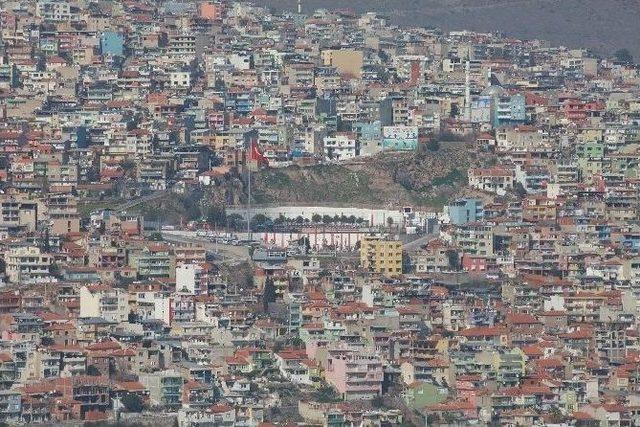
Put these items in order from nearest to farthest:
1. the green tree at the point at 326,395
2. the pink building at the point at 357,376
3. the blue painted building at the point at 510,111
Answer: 1. the green tree at the point at 326,395
2. the pink building at the point at 357,376
3. the blue painted building at the point at 510,111

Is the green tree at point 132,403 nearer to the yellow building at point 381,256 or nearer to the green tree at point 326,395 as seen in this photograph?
the green tree at point 326,395

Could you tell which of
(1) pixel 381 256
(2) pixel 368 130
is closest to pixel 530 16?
(2) pixel 368 130

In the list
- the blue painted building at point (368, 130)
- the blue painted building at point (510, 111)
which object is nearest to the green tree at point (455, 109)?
the blue painted building at point (510, 111)

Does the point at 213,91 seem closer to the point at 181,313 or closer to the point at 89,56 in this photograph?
the point at 89,56

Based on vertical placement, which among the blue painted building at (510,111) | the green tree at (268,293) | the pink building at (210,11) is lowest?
the green tree at (268,293)

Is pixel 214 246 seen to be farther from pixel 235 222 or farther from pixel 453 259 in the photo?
pixel 453 259

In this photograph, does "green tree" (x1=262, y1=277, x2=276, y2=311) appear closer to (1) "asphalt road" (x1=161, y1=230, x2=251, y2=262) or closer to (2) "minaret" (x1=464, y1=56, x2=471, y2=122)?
(1) "asphalt road" (x1=161, y1=230, x2=251, y2=262)

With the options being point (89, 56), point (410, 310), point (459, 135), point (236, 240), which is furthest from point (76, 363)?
point (89, 56)
